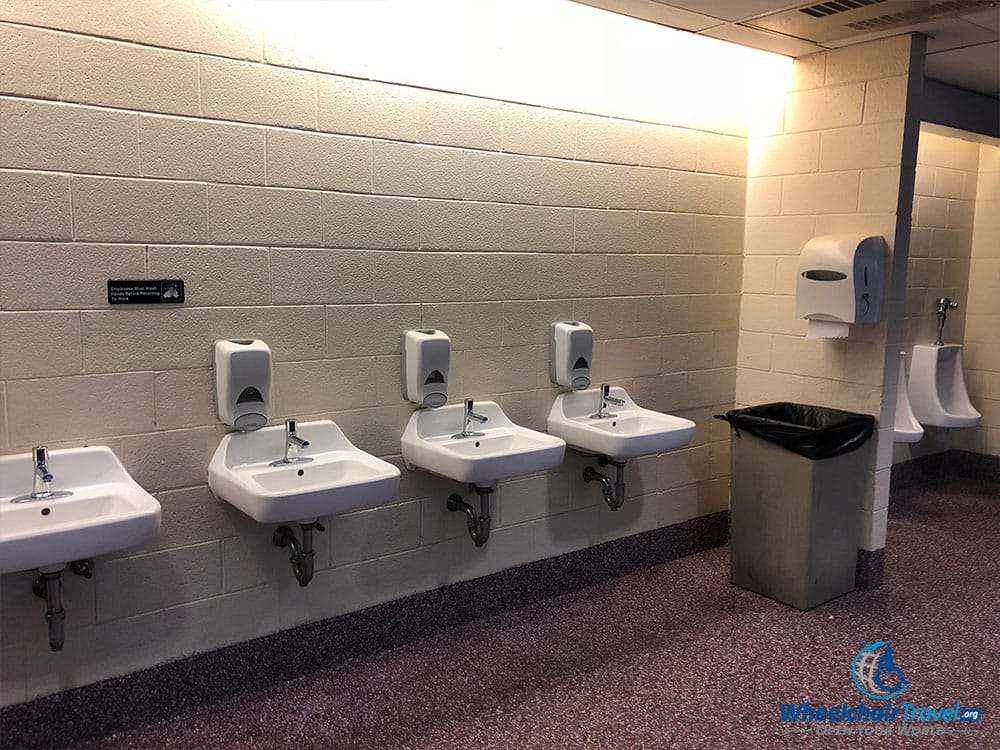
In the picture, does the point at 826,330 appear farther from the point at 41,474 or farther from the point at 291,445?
the point at 41,474

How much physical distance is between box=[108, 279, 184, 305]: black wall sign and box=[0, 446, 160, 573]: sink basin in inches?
17.2

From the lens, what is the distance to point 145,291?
244 centimetres

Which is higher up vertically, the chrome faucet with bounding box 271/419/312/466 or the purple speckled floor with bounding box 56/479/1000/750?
the chrome faucet with bounding box 271/419/312/466

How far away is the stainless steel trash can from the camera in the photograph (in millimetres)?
3344

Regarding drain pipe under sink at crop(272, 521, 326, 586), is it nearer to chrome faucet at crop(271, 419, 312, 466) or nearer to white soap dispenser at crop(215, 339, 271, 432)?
chrome faucet at crop(271, 419, 312, 466)

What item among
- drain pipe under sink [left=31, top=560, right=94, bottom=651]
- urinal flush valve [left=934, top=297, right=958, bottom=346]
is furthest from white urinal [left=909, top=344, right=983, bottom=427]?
drain pipe under sink [left=31, top=560, right=94, bottom=651]

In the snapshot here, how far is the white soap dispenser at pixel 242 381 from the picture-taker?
2.53 m

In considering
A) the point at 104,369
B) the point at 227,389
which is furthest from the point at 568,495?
the point at 104,369

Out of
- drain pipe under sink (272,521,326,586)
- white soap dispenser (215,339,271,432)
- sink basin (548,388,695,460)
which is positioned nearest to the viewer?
white soap dispenser (215,339,271,432)

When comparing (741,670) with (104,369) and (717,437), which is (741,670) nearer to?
(717,437)

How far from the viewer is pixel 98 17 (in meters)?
2.29

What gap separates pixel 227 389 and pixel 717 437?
249 centimetres

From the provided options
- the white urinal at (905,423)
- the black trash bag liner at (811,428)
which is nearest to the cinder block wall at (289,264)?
the black trash bag liner at (811,428)

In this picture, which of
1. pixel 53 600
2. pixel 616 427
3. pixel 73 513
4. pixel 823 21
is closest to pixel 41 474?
pixel 73 513
